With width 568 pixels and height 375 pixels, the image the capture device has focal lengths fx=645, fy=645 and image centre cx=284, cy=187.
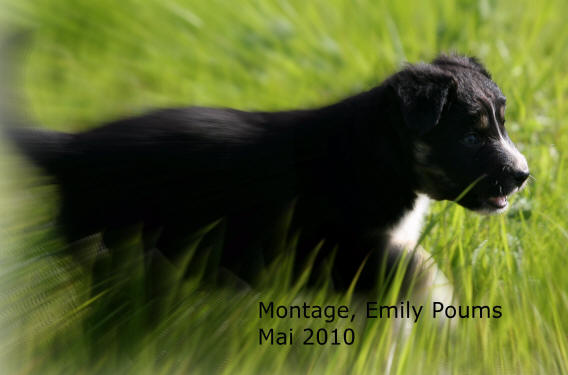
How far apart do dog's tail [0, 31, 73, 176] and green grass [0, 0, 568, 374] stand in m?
0.06

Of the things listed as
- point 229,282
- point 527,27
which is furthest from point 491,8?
point 229,282

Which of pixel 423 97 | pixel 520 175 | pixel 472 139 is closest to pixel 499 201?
pixel 520 175

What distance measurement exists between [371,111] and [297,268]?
28.8 inches

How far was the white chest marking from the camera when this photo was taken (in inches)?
106

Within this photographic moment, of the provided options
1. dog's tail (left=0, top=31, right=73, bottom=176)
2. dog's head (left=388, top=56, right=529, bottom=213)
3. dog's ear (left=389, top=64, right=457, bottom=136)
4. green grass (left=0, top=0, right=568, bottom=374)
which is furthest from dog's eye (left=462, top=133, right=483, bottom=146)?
dog's tail (left=0, top=31, right=73, bottom=176)

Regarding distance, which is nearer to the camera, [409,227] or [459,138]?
[459,138]

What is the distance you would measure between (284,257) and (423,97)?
85 centimetres

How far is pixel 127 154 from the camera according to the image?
2.63 meters

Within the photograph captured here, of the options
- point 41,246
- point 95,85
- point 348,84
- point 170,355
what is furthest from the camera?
point 95,85

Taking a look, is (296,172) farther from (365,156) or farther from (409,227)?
(409,227)

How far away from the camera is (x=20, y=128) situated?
269 cm

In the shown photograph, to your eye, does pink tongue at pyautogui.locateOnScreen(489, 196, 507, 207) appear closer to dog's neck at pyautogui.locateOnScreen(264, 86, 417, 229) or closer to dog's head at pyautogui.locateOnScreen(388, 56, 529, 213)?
dog's head at pyautogui.locateOnScreen(388, 56, 529, 213)

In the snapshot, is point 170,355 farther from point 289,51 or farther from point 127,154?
point 289,51

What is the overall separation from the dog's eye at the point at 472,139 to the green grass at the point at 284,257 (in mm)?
310
